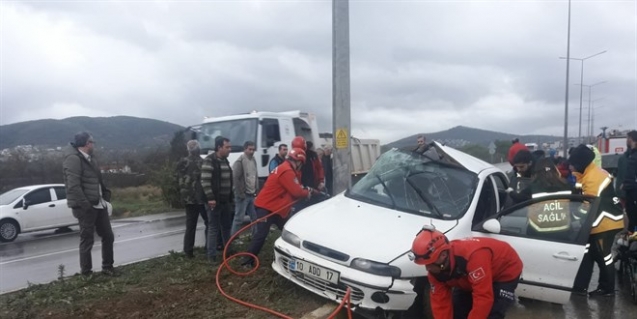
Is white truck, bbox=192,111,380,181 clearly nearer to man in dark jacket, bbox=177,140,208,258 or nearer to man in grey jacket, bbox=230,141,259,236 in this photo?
man in grey jacket, bbox=230,141,259,236

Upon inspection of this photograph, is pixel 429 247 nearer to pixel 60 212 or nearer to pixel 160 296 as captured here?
pixel 160 296

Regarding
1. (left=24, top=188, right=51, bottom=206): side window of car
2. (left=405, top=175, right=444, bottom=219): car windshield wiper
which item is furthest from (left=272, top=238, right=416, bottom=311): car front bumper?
(left=24, top=188, right=51, bottom=206): side window of car

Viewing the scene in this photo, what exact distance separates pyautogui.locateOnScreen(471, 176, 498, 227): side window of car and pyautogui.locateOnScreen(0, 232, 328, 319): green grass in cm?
189

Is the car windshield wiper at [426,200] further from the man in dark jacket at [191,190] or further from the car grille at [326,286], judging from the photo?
the man in dark jacket at [191,190]

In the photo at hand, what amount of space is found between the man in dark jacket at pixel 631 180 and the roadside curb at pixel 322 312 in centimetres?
491

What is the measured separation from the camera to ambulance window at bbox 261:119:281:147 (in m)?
11.8

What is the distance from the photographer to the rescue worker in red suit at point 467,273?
10.5 ft

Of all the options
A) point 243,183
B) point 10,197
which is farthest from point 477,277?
point 10,197

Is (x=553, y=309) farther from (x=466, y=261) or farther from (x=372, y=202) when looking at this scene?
(x=466, y=261)

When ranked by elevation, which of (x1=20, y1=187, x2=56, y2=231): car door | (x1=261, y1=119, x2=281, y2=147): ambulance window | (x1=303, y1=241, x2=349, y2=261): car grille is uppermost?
Result: (x1=261, y1=119, x2=281, y2=147): ambulance window

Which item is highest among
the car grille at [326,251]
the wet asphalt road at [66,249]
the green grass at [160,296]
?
the car grille at [326,251]

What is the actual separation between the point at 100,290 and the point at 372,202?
3212mm

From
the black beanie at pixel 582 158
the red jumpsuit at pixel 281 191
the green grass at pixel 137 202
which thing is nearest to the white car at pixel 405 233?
the red jumpsuit at pixel 281 191

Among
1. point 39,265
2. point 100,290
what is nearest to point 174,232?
point 39,265
